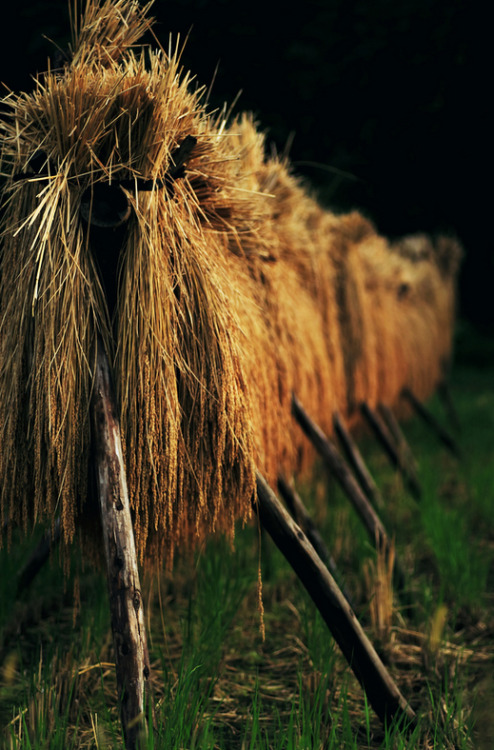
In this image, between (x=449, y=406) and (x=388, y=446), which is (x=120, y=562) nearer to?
(x=388, y=446)

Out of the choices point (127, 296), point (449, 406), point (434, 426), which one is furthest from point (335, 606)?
point (449, 406)

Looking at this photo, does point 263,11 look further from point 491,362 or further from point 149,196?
point 491,362

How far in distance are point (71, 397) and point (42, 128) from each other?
2.19 feet

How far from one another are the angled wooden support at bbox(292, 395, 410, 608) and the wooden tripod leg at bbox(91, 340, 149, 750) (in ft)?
4.33

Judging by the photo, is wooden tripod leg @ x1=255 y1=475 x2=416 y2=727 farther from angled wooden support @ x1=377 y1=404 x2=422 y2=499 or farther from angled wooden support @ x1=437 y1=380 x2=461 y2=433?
angled wooden support @ x1=437 y1=380 x2=461 y2=433

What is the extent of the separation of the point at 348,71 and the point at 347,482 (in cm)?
191

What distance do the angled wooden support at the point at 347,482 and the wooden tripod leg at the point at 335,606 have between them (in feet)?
3.43

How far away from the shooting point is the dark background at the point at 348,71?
1.86m

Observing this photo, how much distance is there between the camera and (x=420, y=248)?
8.29m

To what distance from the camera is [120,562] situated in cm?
130

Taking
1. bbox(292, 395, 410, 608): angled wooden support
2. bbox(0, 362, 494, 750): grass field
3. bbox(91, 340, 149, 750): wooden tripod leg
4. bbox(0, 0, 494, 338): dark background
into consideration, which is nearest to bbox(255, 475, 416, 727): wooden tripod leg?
bbox(0, 362, 494, 750): grass field

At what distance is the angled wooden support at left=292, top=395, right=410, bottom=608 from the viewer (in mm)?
2705

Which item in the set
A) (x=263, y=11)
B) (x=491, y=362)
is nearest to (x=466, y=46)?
(x=263, y=11)

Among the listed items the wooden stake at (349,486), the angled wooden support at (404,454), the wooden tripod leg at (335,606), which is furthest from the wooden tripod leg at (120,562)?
the angled wooden support at (404,454)
